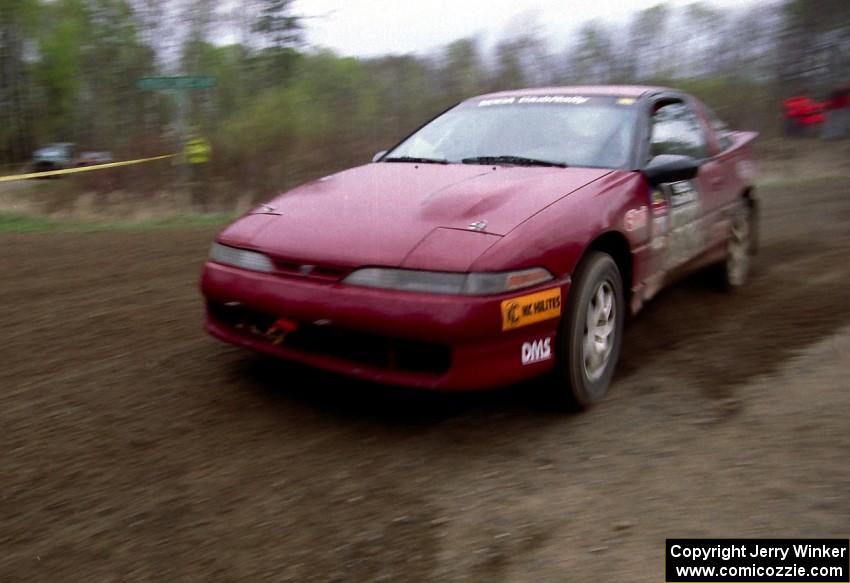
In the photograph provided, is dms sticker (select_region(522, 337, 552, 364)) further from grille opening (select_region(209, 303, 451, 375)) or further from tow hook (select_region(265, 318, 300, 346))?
tow hook (select_region(265, 318, 300, 346))

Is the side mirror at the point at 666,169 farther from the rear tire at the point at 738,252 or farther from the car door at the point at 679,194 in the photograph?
the rear tire at the point at 738,252

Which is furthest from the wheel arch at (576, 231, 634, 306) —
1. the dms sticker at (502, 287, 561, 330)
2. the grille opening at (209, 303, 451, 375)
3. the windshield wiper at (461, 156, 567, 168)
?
the grille opening at (209, 303, 451, 375)

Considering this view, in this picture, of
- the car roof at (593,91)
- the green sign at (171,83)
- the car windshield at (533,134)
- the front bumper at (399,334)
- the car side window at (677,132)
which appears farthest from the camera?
the green sign at (171,83)

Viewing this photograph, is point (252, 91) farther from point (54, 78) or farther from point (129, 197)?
point (54, 78)

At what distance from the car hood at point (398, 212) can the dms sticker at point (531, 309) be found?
9.9 inches

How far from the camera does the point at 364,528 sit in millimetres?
2430

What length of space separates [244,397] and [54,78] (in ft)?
109

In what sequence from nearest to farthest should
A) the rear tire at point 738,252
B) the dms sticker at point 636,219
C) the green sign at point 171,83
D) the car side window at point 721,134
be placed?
the dms sticker at point 636,219, the car side window at point 721,134, the rear tire at point 738,252, the green sign at point 171,83

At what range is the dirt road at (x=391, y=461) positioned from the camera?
2.31 m

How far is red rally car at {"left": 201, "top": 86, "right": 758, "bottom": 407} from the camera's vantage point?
115 inches

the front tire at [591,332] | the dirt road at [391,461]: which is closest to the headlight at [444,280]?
the front tire at [591,332]

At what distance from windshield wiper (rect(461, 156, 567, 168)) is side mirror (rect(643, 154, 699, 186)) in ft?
1.45

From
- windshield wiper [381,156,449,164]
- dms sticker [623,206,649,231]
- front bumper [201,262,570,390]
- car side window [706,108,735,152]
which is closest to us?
front bumper [201,262,570,390]

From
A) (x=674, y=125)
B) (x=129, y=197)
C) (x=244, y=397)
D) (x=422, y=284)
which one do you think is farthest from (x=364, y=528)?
(x=129, y=197)
